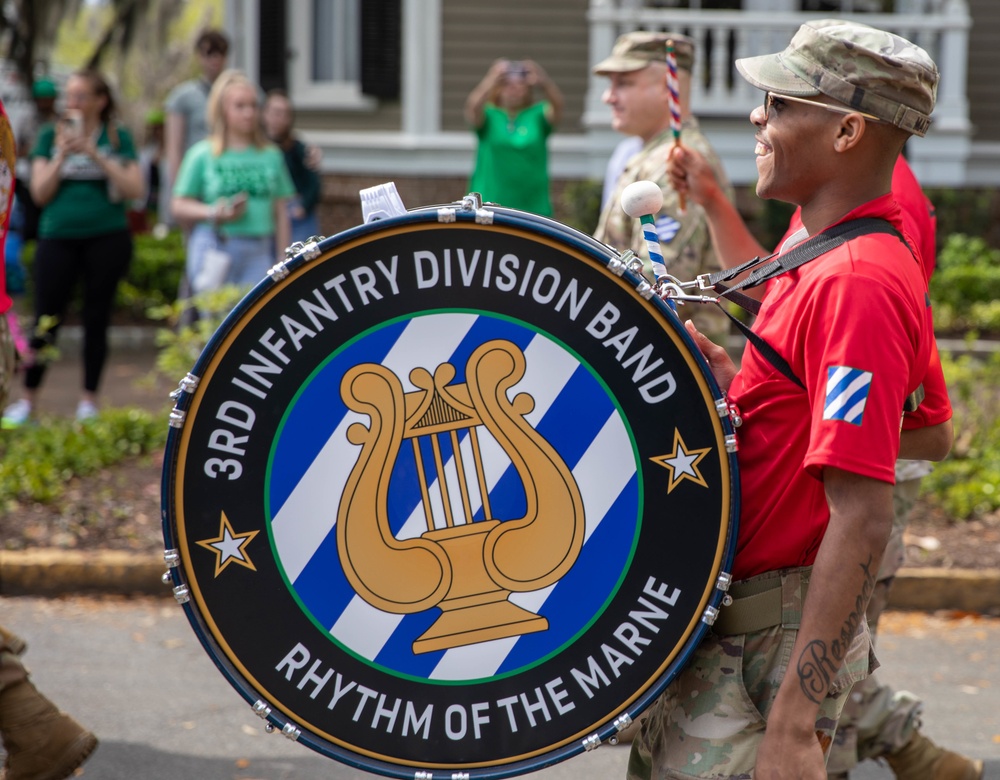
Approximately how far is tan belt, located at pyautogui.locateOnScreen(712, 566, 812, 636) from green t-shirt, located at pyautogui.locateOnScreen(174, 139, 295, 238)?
5730 mm

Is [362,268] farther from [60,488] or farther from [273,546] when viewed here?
[60,488]

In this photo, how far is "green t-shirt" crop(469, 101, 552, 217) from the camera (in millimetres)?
8695

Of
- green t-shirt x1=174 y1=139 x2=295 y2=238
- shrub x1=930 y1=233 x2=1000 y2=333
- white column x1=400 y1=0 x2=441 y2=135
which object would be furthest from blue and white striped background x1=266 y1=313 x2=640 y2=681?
white column x1=400 y1=0 x2=441 y2=135

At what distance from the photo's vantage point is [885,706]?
3629 mm

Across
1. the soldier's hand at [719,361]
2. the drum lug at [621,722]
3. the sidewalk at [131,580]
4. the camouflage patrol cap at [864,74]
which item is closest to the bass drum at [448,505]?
the drum lug at [621,722]

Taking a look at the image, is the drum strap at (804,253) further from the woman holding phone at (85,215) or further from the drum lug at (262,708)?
the woman holding phone at (85,215)

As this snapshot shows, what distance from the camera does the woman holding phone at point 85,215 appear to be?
7.47 m

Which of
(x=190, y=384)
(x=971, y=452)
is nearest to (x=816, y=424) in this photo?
(x=190, y=384)

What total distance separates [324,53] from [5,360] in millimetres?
11254

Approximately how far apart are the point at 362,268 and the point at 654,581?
0.68 meters

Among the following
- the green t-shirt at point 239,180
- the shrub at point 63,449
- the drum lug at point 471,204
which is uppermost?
the drum lug at point 471,204

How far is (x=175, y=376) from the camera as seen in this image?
7.20 meters

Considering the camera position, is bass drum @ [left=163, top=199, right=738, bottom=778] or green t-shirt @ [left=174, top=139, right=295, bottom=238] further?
green t-shirt @ [left=174, top=139, right=295, bottom=238]

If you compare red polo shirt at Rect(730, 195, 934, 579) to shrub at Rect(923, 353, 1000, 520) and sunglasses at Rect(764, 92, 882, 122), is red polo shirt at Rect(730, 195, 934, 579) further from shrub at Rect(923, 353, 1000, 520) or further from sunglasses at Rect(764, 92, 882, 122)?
shrub at Rect(923, 353, 1000, 520)
